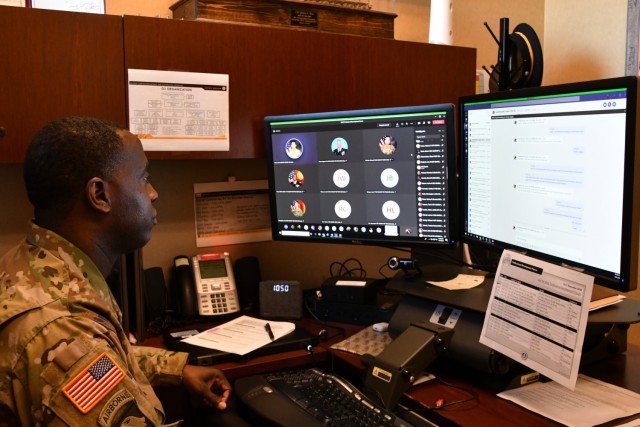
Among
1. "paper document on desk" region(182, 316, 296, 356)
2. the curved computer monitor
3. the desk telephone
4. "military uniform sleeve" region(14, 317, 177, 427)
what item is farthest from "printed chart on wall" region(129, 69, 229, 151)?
"military uniform sleeve" region(14, 317, 177, 427)

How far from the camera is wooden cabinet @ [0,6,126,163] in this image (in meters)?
1.50

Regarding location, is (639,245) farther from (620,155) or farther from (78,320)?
(78,320)

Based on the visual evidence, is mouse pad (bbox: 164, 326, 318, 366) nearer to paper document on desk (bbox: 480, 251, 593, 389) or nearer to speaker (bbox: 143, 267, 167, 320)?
speaker (bbox: 143, 267, 167, 320)

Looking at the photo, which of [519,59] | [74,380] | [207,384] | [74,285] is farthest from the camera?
[519,59]

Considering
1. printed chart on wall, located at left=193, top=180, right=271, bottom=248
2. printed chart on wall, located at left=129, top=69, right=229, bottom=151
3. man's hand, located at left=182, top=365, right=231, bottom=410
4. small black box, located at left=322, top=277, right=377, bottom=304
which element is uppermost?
printed chart on wall, located at left=129, top=69, right=229, bottom=151

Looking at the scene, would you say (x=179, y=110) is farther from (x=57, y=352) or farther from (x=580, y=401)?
(x=580, y=401)

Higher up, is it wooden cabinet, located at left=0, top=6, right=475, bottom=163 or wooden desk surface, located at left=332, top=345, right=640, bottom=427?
wooden cabinet, located at left=0, top=6, right=475, bottom=163

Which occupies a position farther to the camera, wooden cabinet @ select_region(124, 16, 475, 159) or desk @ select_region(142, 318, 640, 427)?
wooden cabinet @ select_region(124, 16, 475, 159)

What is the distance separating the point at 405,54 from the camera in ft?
6.37

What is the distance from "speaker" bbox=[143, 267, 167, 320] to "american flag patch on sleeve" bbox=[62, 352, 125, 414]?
0.83m

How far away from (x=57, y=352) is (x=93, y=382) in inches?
2.7

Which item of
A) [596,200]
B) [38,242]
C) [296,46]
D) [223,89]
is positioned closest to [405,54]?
[296,46]

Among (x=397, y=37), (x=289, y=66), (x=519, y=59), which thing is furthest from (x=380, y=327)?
(x=397, y=37)

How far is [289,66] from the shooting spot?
5.92ft
